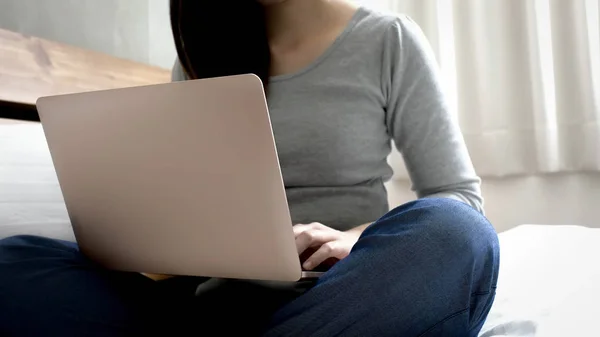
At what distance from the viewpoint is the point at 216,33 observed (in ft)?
3.40

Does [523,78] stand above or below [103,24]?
below

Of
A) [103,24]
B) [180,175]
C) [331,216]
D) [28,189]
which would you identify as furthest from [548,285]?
[103,24]

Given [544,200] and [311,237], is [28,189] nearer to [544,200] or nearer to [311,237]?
[311,237]

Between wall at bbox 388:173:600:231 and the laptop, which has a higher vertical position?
the laptop

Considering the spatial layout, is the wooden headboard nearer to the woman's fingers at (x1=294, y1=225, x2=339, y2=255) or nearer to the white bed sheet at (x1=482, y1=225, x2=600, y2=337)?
the woman's fingers at (x1=294, y1=225, x2=339, y2=255)

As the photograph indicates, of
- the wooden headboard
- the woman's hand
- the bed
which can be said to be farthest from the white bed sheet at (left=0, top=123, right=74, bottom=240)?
the woman's hand

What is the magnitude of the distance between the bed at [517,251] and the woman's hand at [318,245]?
18 centimetres

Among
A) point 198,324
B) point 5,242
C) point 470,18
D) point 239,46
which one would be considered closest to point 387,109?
point 239,46

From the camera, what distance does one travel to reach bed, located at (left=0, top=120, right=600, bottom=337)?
2.06 feet

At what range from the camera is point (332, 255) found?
23.6 inches

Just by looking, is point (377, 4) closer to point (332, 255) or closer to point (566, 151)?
point (566, 151)

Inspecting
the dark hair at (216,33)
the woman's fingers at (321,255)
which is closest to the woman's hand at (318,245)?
the woman's fingers at (321,255)

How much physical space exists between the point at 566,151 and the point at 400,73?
629 mm

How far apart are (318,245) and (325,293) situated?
0.11 m
